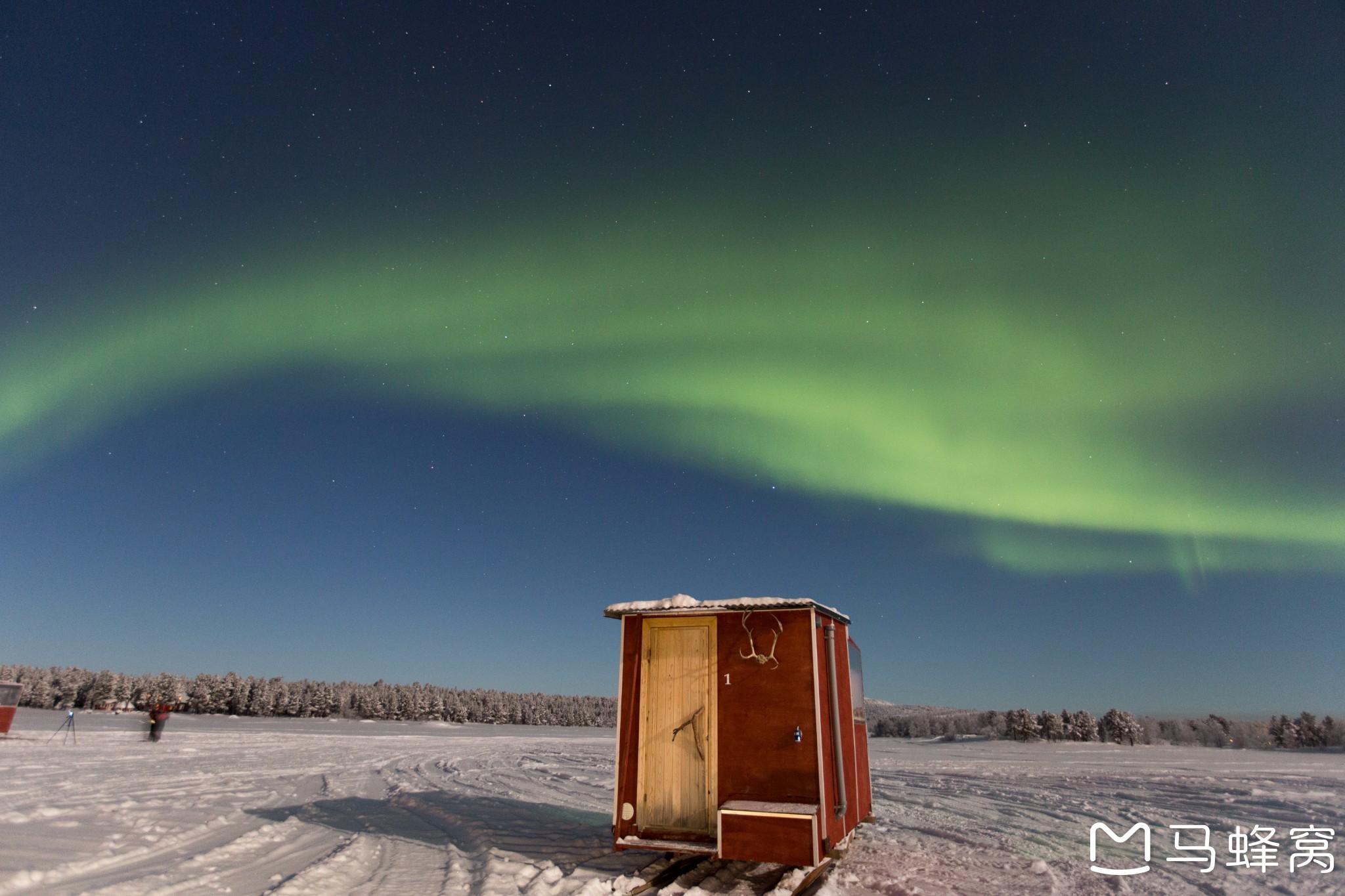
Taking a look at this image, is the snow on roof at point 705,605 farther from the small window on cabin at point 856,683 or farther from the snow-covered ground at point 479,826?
the snow-covered ground at point 479,826

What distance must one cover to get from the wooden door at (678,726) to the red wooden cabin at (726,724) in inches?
0.5

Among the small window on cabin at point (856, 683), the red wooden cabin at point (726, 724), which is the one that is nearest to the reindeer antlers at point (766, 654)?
the red wooden cabin at point (726, 724)

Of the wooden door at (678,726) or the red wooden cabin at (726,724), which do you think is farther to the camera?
the wooden door at (678,726)

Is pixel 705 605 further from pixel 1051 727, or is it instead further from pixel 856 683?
pixel 1051 727

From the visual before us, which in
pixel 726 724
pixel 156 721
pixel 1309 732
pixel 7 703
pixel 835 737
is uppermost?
pixel 726 724

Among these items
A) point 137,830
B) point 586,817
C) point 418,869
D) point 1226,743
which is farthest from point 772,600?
point 1226,743

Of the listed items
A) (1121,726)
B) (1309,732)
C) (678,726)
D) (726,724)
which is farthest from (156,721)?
(1309,732)

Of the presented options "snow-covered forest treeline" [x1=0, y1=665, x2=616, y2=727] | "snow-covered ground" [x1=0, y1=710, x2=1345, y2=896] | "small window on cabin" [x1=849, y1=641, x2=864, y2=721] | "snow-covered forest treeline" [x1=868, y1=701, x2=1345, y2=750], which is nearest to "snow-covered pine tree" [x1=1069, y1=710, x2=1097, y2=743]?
"snow-covered forest treeline" [x1=868, y1=701, x2=1345, y2=750]

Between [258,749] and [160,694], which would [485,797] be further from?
[160,694]

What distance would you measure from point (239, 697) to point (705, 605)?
106414 millimetres

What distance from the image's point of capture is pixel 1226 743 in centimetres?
8306

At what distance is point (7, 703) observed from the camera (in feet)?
81.9

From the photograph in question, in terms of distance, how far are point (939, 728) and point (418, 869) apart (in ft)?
427

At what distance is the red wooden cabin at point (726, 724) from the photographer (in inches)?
344
